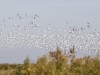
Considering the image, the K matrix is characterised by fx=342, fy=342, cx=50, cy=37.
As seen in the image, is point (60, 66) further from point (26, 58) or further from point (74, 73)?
point (26, 58)

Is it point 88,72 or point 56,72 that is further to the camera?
point 88,72

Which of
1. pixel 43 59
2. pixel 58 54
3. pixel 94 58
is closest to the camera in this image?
pixel 43 59

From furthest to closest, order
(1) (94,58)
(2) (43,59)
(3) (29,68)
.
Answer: (1) (94,58) < (2) (43,59) < (3) (29,68)

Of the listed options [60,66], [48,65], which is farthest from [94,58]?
[48,65]

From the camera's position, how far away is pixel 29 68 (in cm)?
2122

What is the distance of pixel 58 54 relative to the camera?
34812 mm

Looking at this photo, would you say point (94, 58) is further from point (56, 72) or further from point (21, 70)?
point (21, 70)

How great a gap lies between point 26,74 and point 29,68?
1.42 ft

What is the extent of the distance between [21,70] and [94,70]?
604cm

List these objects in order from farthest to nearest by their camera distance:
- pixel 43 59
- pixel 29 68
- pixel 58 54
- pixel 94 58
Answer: pixel 58 54 → pixel 94 58 → pixel 43 59 → pixel 29 68

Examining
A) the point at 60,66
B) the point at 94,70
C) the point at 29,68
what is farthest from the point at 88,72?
the point at 29,68

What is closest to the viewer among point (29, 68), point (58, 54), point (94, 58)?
point (29, 68)

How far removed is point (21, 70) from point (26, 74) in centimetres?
40

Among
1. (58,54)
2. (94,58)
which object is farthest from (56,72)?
(58,54)
